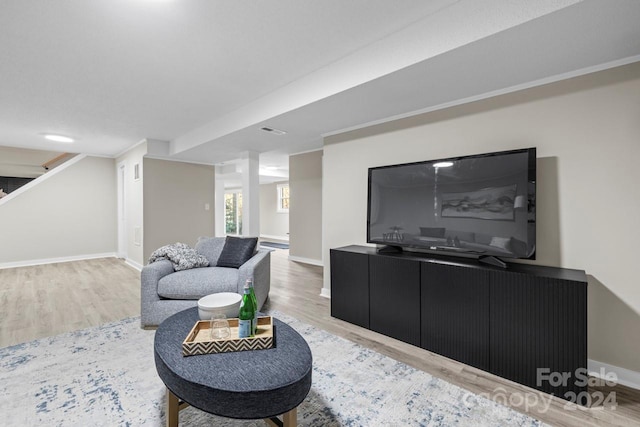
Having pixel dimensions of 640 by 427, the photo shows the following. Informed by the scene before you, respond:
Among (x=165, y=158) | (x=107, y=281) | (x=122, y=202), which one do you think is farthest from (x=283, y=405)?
(x=122, y=202)

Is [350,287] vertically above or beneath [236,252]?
beneath

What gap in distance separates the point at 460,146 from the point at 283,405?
254 cm

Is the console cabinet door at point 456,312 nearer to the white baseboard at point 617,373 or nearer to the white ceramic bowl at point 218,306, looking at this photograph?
the white baseboard at point 617,373

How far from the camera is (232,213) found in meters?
11.5

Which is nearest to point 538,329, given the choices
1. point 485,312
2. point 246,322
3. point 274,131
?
point 485,312

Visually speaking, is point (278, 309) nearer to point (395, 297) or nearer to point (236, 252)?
point (236, 252)

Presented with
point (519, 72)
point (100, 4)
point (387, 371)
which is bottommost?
point (387, 371)

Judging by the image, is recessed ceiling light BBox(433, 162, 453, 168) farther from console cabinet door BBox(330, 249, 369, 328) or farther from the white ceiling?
console cabinet door BBox(330, 249, 369, 328)

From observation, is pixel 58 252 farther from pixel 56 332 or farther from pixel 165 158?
pixel 56 332

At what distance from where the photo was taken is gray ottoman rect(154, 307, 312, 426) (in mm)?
1170

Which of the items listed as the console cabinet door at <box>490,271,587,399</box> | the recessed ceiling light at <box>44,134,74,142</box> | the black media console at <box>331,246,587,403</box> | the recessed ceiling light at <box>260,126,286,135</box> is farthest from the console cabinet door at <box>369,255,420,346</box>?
the recessed ceiling light at <box>44,134,74,142</box>

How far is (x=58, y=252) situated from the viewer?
6176 mm

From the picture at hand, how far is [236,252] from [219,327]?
5.88ft

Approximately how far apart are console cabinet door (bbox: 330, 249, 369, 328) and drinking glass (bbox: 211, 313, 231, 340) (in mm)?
1533
